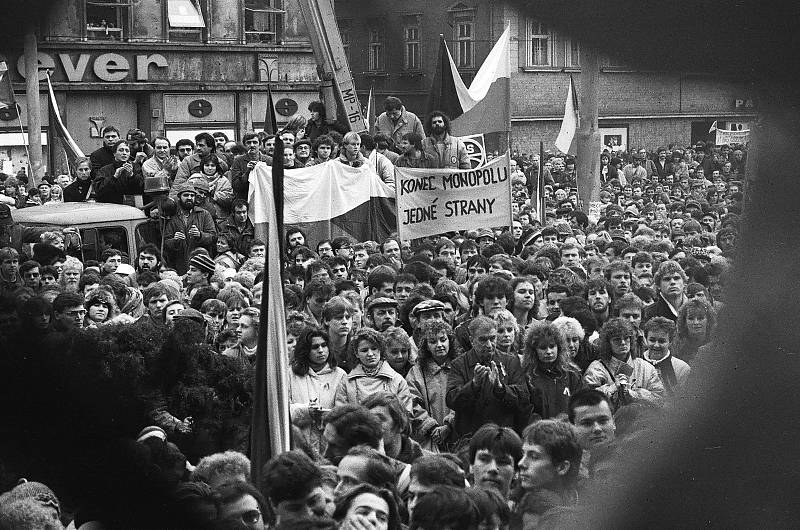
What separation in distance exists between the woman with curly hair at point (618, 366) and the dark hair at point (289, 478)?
6.46 ft

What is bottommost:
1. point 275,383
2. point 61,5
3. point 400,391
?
point 400,391

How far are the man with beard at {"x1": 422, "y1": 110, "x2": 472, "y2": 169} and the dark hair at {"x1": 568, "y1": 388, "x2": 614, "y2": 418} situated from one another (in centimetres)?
587

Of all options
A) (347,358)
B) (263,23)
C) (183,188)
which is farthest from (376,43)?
(263,23)

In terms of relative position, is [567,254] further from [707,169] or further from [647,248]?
[707,169]

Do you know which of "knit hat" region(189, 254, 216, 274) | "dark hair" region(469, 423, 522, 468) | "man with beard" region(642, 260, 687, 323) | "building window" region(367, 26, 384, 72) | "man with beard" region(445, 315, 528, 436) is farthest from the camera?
"knit hat" region(189, 254, 216, 274)

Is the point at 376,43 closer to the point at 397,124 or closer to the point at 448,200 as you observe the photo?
the point at 448,200

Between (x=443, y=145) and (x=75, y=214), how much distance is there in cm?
285

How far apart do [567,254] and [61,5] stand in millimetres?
6675

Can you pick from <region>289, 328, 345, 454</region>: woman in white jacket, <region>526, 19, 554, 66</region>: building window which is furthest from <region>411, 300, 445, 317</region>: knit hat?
<region>526, 19, 554, 66</region>: building window

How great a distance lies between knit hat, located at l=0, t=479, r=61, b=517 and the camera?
2439mm

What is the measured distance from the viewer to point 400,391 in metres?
4.86

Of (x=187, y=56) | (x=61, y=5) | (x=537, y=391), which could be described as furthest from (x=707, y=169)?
(x=187, y=56)

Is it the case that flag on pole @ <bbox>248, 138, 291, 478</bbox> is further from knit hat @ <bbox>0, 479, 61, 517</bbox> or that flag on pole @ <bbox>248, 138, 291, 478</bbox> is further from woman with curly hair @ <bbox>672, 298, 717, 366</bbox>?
woman with curly hair @ <bbox>672, 298, 717, 366</bbox>

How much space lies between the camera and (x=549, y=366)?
190 inches
